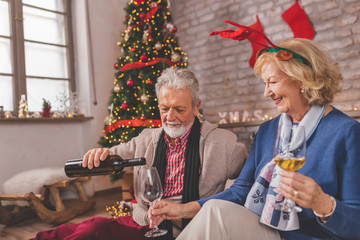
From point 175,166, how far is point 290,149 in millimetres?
820

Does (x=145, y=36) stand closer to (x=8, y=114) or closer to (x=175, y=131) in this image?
(x=8, y=114)

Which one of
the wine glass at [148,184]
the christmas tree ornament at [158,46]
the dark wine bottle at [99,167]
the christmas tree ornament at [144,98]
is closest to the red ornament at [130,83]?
the christmas tree ornament at [144,98]

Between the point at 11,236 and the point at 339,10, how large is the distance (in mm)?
3753

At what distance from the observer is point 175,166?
5.43ft

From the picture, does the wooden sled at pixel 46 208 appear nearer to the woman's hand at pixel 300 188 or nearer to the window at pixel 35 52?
the window at pixel 35 52

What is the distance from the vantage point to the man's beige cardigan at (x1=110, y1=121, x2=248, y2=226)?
1.58 m

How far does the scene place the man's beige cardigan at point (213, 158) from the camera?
5.18 feet

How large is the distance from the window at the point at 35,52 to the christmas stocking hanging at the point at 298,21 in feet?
8.94

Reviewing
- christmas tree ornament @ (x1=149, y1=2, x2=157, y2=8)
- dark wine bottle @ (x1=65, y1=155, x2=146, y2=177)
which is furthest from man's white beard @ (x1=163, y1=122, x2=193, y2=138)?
christmas tree ornament @ (x1=149, y1=2, x2=157, y2=8)

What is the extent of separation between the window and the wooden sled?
3.57 ft

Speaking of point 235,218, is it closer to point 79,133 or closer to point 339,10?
point 339,10

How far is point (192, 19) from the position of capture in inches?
182

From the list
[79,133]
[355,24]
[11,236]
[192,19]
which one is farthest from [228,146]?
[192,19]

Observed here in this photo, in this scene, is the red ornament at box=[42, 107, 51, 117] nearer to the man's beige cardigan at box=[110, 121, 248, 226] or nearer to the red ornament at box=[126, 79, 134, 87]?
the red ornament at box=[126, 79, 134, 87]
